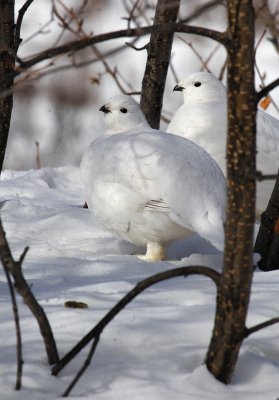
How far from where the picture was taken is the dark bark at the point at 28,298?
2270 millimetres

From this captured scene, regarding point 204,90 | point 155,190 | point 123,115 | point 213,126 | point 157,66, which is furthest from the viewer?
point 204,90

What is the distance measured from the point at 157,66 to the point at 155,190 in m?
1.21

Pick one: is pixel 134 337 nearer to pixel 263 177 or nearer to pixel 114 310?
pixel 114 310

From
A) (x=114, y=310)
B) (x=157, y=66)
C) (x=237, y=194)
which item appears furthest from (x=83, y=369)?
(x=157, y=66)

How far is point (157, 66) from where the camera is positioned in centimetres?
518

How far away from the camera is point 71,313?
2.64 metres

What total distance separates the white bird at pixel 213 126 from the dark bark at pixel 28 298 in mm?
3191

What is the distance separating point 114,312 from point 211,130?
10.7ft

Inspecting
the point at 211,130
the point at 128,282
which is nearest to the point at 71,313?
the point at 128,282

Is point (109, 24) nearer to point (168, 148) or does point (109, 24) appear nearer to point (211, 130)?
point (211, 130)

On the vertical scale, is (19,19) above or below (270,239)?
above

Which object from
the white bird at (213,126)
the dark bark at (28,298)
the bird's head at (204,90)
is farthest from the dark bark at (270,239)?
the dark bark at (28,298)

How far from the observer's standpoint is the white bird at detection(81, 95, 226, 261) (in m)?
4.18

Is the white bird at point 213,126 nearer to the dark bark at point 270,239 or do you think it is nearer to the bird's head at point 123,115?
the bird's head at point 123,115
